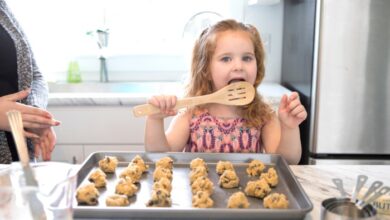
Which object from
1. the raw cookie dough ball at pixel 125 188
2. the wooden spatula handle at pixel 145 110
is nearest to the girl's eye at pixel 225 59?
the wooden spatula handle at pixel 145 110

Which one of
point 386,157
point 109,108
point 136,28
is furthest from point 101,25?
point 386,157

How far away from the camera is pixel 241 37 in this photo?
1.21 meters

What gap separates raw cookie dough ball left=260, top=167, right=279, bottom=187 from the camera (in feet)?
2.85

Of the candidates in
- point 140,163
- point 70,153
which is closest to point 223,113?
point 140,163

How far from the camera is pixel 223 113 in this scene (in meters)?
1.29

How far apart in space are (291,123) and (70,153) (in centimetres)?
123

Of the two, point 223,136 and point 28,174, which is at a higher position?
point 28,174

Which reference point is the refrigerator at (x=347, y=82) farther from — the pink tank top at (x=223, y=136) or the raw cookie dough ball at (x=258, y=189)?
the raw cookie dough ball at (x=258, y=189)

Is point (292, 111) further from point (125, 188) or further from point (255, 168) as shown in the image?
point (125, 188)

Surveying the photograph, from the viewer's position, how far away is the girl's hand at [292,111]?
1.03 meters

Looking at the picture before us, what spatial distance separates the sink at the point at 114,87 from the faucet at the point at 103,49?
0.06 metres

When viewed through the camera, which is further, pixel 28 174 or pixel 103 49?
pixel 103 49

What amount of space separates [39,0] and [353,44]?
175cm

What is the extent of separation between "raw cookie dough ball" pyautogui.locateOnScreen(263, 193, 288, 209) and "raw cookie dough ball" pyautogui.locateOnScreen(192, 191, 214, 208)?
0.33 ft
